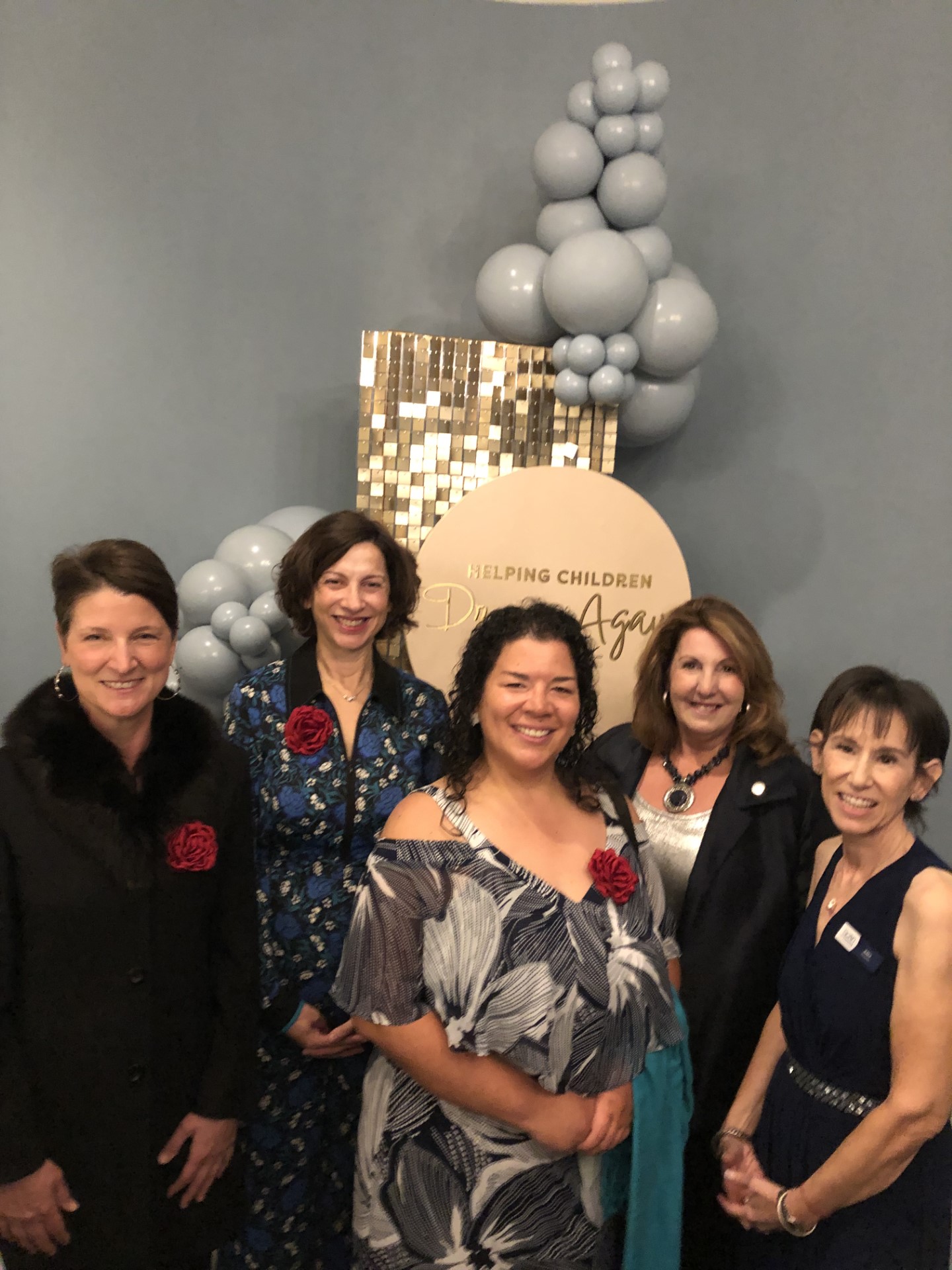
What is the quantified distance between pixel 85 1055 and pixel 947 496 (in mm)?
2895

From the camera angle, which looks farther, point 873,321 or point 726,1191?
point 873,321

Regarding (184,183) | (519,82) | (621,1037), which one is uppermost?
(519,82)

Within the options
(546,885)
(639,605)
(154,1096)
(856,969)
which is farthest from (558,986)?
(639,605)

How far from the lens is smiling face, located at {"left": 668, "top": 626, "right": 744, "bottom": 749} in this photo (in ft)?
6.57

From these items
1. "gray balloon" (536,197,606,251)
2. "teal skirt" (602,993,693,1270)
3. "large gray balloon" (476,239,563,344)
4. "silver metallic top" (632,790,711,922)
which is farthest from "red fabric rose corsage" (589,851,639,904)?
"gray balloon" (536,197,606,251)

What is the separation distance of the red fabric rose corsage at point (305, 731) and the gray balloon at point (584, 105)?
66.8 inches

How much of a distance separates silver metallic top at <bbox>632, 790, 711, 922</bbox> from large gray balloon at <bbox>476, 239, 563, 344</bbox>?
1.36m

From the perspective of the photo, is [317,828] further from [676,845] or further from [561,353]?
[561,353]

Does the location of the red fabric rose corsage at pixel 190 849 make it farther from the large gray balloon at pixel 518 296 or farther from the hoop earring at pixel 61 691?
the large gray balloon at pixel 518 296

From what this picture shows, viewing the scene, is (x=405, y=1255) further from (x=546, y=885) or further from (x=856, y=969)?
(x=856, y=969)

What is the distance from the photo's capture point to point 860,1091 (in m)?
1.54

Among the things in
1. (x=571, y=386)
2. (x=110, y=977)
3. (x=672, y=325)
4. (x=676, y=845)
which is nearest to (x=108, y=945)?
(x=110, y=977)

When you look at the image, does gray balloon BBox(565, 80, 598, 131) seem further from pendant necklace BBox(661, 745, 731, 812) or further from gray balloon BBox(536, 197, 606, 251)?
pendant necklace BBox(661, 745, 731, 812)

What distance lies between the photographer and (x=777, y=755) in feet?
6.62
